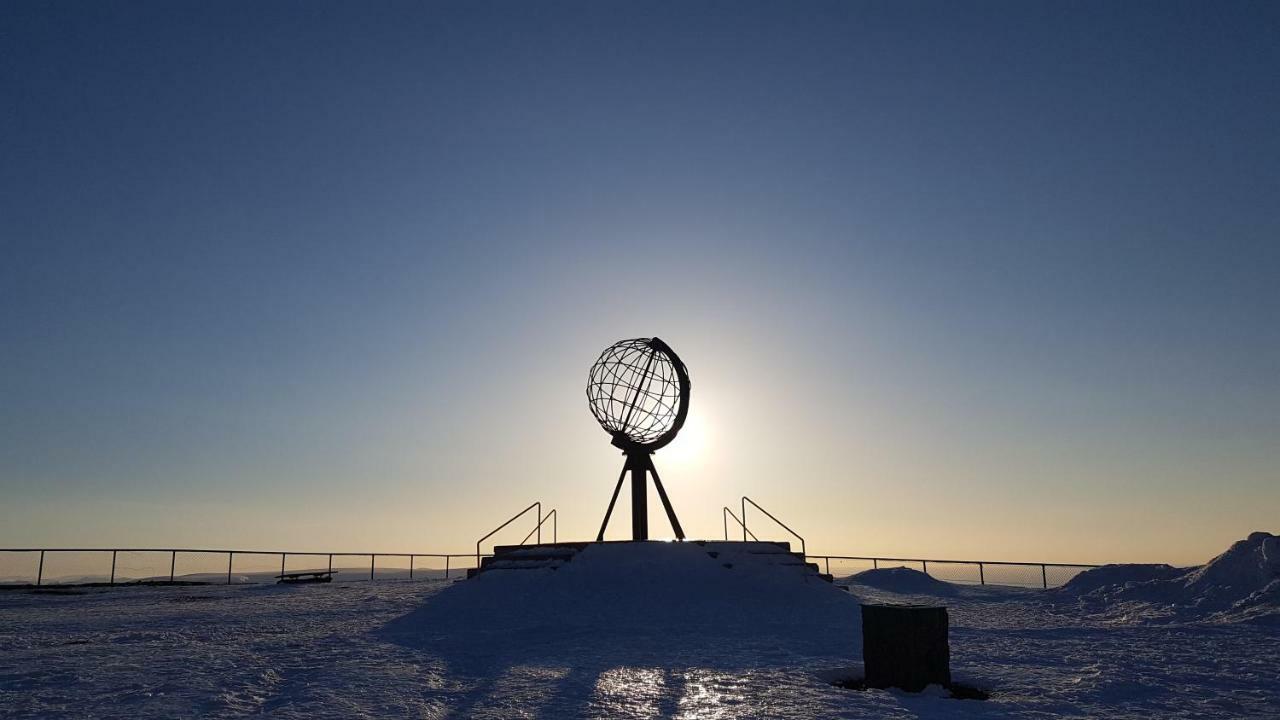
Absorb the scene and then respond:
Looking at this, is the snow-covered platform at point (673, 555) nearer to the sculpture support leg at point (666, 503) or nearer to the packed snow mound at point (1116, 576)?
the sculpture support leg at point (666, 503)

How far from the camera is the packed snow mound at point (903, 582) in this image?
87.5 ft

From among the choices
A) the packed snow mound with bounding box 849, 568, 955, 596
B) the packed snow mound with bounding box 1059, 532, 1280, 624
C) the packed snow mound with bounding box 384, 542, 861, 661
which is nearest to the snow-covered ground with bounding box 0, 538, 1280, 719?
the packed snow mound with bounding box 384, 542, 861, 661

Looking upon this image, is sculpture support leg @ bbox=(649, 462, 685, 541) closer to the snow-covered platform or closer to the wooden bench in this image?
the snow-covered platform

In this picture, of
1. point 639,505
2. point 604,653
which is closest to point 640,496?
point 639,505

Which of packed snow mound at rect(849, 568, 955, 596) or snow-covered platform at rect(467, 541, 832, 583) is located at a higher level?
snow-covered platform at rect(467, 541, 832, 583)

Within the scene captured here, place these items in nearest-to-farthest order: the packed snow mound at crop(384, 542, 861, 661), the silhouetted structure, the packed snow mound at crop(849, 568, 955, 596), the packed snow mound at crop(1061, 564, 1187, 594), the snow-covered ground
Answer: the snow-covered ground < the silhouetted structure < the packed snow mound at crop(384, 542, 861, 661) < the packed snow mound at crop(1061, 564, 1187, 594) < the packed snow mound at crop(849, 568, 955, 596)

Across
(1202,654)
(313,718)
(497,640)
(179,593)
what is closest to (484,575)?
(497,640)

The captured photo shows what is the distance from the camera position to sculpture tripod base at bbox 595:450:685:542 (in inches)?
957

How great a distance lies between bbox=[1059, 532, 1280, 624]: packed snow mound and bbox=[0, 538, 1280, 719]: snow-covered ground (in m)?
0.25

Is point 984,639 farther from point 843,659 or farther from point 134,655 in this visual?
point 134,655

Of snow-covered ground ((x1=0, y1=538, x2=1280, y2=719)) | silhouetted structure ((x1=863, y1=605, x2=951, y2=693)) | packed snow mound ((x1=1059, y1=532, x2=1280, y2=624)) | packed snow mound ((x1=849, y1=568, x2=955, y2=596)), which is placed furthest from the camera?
packed snow mound ((x1=849, y1=568, x2=955, y2=596))

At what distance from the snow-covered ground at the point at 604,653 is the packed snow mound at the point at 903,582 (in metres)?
5.40

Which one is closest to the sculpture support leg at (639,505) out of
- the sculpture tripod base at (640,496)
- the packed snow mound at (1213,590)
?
the sculpture tripod base at (640,496)

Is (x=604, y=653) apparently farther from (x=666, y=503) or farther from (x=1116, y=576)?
(x=1116, y=576)
